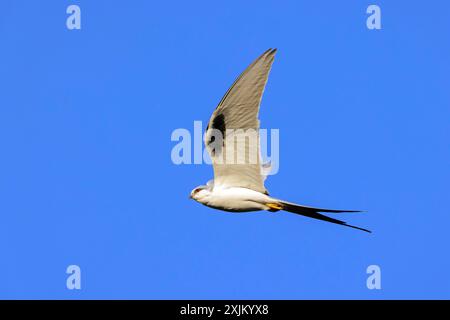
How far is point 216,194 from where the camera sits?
9.51 m

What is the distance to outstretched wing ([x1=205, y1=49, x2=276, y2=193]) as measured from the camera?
27.5 feet

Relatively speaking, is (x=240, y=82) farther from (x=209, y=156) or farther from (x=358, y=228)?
(x=358, y=228)

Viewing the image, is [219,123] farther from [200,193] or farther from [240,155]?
[200,193]

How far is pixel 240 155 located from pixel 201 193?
79cm

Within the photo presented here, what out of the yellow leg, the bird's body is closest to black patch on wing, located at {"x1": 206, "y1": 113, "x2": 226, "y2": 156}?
the bird's body

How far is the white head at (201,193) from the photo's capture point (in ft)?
31.3

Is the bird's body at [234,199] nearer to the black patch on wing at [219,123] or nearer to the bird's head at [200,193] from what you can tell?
the bird's head at [200,193]

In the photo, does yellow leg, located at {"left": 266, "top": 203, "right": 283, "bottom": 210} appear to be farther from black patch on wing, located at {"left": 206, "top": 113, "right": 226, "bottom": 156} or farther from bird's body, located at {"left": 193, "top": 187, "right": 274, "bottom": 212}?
black patch on wing, located at {"left": 206, "top": 113, "right": 226, "bottom": 156}

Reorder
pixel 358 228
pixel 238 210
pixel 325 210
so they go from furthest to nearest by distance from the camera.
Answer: pixel 238 210 < pixel 325 210 < pixel 358 228

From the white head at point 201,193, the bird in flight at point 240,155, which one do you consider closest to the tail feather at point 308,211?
the bird in flight at point 240,155
